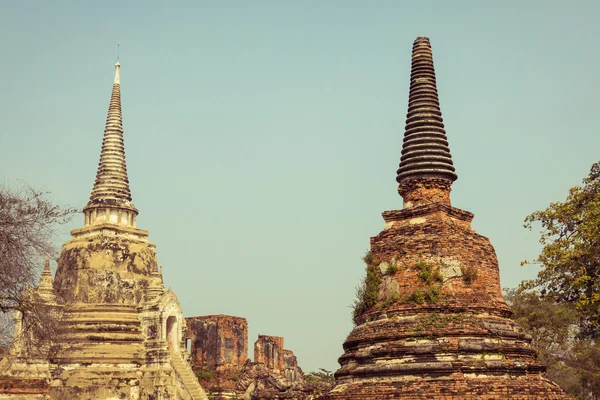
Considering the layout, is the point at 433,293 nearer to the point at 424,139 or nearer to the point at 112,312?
the point at 424,139

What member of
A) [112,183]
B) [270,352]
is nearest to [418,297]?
[112,183]

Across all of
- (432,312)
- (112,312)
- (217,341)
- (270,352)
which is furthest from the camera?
(270,352)

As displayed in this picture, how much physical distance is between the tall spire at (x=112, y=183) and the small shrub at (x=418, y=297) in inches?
771

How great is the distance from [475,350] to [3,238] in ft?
30.6

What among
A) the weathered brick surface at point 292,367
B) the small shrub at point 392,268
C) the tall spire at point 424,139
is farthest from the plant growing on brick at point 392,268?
the weathered brick surface at point 292,367

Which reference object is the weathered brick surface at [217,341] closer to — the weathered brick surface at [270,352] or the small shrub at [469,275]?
the weathered brick surface at [270,352]

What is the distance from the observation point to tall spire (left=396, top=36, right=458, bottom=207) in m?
18.3

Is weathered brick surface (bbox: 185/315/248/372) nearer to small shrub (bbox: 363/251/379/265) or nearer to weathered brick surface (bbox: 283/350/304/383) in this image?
weathered brick surface (bbox: 283/350/304/383)

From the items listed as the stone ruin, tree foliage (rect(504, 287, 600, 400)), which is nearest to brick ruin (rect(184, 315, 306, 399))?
the stone ruin

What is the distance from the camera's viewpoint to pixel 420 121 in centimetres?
1892

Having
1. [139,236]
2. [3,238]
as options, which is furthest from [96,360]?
[3,238]

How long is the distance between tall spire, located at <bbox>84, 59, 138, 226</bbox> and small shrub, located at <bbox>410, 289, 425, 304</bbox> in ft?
64.3

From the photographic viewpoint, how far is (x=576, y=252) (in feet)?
70.8

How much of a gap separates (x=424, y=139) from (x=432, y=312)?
4.63 m
